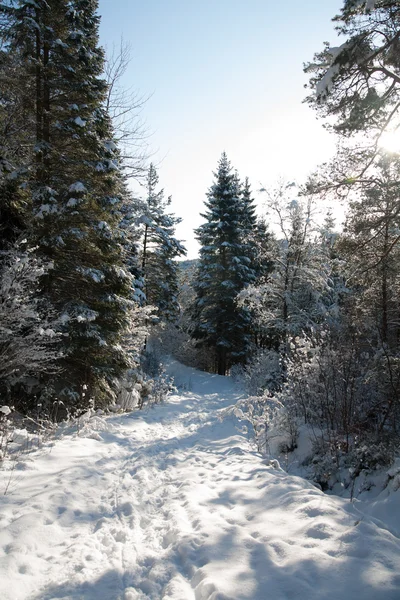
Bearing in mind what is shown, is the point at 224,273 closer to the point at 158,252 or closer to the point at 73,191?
the point at 158,252

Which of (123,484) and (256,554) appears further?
(123,484)

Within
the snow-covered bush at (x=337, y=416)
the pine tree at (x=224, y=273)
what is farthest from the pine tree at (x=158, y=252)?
the snow-covered bush at (x=337, y=416)

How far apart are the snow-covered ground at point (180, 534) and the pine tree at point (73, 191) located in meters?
2.95

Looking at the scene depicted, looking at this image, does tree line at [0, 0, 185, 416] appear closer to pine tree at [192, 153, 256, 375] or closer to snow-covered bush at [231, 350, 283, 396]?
snow-covered bush at [231, 350, 283, 396]

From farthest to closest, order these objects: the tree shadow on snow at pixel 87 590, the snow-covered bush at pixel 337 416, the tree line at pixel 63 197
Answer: the tree line at pixel 63 197, the snow-covered bush at pixel 337 416, the tree shadow on snow at pixel 87 590

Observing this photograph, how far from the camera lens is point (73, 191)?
804 cm

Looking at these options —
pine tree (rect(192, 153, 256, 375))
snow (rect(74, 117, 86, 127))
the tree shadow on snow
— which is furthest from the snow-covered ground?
pine tree (rect(192, 153, 256, 375))

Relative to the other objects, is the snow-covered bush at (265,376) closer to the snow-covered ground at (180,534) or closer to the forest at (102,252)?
the forest at (102,252)

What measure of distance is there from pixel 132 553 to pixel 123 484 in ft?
5.39

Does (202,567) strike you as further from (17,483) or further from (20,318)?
(20,318)

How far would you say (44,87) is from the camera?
848 centimetres

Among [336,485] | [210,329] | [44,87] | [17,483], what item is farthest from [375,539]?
[210,329]

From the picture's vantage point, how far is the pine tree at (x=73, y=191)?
7.94m

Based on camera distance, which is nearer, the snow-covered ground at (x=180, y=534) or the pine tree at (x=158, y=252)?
the snow-covered ground at (x=180, y=534)
